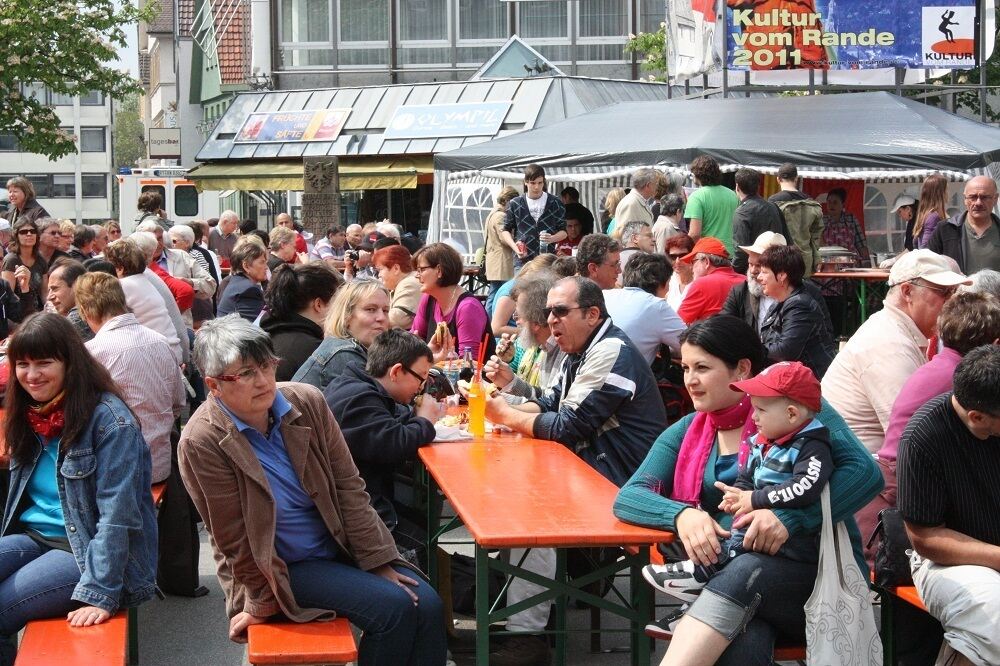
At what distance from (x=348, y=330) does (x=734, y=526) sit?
2.43m

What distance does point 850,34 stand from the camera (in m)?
16.0

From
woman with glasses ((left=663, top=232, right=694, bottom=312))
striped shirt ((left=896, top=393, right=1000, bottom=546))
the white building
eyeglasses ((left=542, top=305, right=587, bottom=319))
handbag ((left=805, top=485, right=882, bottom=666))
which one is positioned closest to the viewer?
handbag ((left=805, top=485, right=882, bottom=666))

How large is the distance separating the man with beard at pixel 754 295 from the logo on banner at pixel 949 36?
871 cm

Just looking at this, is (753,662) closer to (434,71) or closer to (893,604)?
(893,604)

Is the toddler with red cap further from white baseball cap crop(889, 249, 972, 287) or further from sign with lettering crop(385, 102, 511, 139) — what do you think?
sign with lettering crop(385, 102, 511, 139)

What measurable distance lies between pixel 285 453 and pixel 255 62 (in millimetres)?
32251

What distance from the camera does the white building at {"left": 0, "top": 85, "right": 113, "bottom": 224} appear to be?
90.7 metres

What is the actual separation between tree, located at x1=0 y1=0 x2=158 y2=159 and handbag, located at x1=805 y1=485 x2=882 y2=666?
21.6 m

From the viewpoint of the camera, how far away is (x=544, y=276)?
7.55 meters

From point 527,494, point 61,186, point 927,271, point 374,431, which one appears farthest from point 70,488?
point 61,186

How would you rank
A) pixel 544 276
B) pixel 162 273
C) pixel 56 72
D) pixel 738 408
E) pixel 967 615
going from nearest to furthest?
1. pixel 967 615
2. pixel 738 408
3. pixel 544 276
4. pixel 162 273
5. pixel 56 72

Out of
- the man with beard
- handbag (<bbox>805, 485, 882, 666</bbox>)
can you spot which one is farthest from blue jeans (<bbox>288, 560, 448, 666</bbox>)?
the man with beard

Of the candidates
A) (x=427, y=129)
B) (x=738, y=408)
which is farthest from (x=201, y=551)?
(x=427, y=129)

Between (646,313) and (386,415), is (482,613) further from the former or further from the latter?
(646,313)
